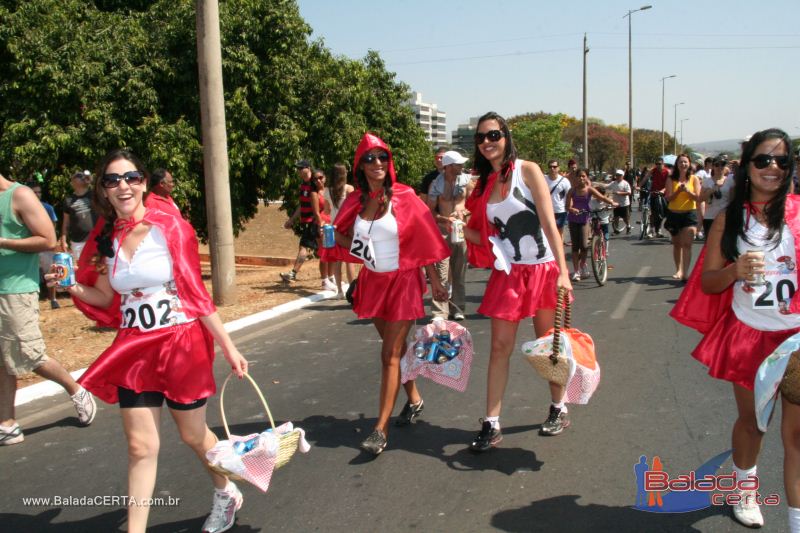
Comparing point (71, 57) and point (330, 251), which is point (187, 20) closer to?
point (71, 57)

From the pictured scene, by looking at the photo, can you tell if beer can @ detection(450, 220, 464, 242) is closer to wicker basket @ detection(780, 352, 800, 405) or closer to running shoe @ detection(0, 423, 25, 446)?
wicker basket @ detection(780, 352, 800, 405)

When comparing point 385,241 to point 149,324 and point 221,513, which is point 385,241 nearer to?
point 149,324

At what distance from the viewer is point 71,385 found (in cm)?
534

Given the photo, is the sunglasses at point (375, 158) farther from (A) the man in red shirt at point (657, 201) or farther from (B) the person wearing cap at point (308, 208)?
(A) the man in red shirt at point (657, 201)

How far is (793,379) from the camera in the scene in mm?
2984

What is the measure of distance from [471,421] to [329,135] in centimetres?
1203

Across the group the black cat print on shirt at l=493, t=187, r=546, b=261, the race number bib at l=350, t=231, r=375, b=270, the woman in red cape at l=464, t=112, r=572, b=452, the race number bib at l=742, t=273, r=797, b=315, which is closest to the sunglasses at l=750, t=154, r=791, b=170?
the race number bib at l=742, t=273, r=797, b=315

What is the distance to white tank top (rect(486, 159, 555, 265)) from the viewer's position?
14.9ft

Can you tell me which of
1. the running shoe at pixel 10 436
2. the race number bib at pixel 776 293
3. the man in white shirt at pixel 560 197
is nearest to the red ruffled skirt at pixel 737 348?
the race number bib at pixel 776 293

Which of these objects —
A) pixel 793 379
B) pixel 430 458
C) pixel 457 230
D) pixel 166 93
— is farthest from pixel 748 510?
pixel 166 93

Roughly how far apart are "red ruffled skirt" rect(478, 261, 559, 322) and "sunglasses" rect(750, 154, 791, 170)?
1.49m

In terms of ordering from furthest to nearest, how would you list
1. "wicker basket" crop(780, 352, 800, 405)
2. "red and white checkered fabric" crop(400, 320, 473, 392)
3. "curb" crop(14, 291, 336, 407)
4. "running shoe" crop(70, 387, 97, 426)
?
1. "curb" crop(14, 291, 336, 407)
2. "running shoe" crop(70, 387, 97, 426)
3. "red and white checkered fabric" crop(400, 320, 473, 392)
4. "wicker basket" crop(780, 352, 800, 405)

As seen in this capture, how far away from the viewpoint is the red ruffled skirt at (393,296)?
15.5ft

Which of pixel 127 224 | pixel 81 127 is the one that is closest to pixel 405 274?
pixel 127 224
